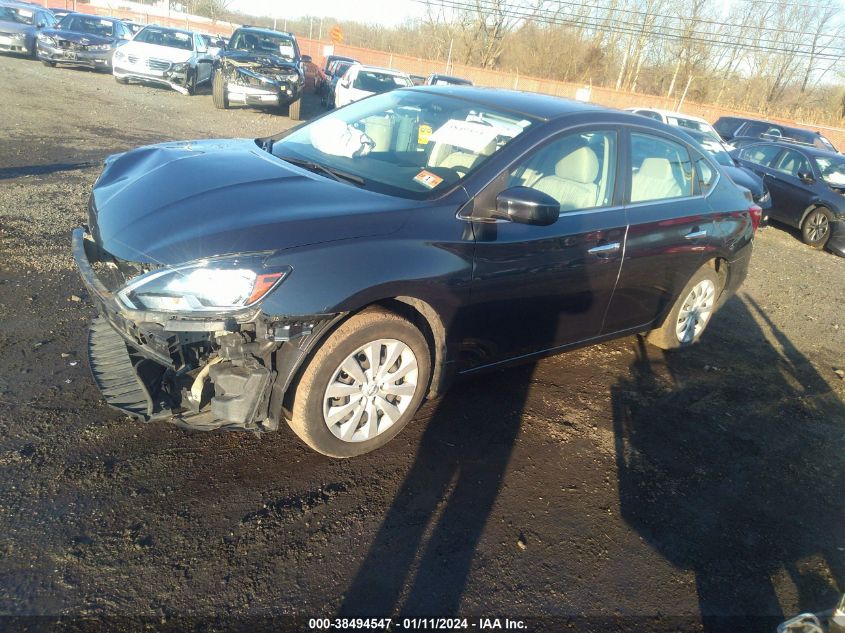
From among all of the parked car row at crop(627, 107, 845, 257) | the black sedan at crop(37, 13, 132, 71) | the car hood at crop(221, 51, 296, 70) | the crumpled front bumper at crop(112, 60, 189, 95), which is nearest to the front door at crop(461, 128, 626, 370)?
the parked car row at crop(627, 107, 845, 257)

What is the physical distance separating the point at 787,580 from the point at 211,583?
8.46 feet

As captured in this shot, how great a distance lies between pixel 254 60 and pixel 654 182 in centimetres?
1253

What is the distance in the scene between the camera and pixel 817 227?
1066cm

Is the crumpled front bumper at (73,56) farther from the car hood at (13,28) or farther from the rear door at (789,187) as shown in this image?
the rear door at (789,187)


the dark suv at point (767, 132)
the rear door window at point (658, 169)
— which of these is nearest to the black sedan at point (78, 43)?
the dark suv at point (767, 132)

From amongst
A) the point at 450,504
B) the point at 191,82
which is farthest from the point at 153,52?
the point at 450,504

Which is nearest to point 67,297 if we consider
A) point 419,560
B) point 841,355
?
point 419,560

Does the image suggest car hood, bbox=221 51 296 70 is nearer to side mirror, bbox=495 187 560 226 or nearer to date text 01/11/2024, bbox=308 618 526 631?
side mirror, bbox=495 187 560 226

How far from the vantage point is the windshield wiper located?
135 inches

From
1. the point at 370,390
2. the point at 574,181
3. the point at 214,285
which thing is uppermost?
the point at 574,181

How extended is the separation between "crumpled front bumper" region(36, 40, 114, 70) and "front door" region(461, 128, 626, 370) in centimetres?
1933

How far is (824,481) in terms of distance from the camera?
3.78m

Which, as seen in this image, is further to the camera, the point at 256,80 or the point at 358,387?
the point at 256,80

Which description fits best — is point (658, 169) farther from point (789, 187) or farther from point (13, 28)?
point (13, 28)
